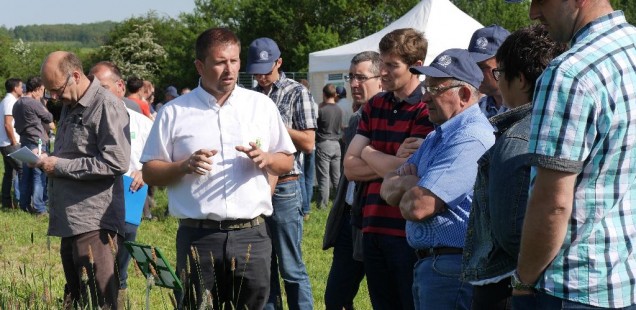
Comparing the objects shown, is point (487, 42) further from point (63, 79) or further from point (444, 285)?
point (63, 79)

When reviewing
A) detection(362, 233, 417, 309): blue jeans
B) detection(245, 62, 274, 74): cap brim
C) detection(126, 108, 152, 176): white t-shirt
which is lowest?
detection(362, 233, 417, 309): blue jeans

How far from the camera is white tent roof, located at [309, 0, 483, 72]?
15734mm

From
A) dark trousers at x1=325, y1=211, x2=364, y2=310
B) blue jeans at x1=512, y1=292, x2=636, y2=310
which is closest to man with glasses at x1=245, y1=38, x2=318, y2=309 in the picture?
dark trousers at x1=325, y1=211, x2=364, y2=310

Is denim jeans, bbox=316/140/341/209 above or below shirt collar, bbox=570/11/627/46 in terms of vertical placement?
below

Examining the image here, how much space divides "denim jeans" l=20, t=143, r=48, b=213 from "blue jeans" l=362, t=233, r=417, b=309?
9.09 meters

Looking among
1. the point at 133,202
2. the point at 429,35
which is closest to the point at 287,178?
the point at 133,202

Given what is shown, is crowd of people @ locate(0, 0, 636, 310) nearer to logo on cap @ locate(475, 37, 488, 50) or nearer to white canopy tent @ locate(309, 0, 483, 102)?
logo on cap @ locate(475, 37, 488, 50)

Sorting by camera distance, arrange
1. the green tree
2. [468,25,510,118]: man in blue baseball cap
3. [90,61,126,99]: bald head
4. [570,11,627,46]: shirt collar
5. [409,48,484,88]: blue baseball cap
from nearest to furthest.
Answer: [570,11,627,46]: shirt collar < [409,48,484,88]: blue baseball cap < [468,25,510,118]: man in blue baseball cap < [90,61,126,99]: bald head < the green tree

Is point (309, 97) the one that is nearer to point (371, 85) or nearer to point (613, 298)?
point (371, 85)

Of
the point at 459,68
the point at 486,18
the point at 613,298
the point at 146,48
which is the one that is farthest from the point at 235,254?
the point at 146,48

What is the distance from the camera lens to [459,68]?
158 inches

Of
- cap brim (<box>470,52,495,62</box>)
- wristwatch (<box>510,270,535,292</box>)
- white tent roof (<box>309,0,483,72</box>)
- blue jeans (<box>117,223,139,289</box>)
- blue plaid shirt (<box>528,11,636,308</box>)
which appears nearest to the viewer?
blue plaid shirt (<box>528,11,636,308</box>)

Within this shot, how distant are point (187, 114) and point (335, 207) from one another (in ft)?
4.32

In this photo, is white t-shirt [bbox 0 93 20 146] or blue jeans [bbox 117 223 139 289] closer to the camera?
blue jeans [bbox 117 223 139 289]
